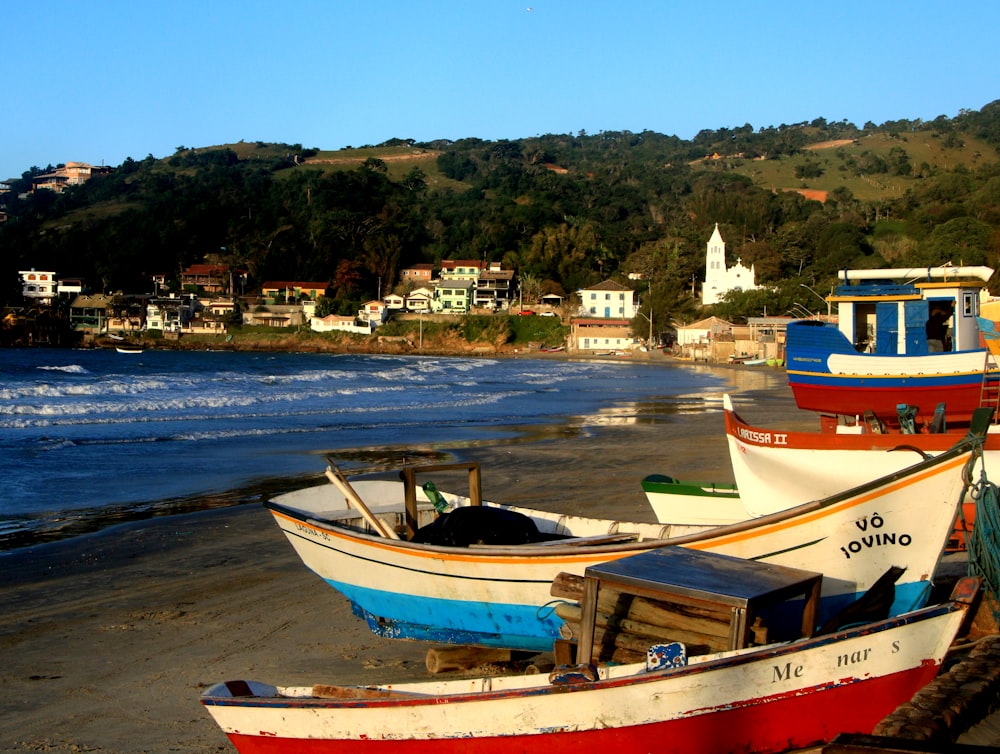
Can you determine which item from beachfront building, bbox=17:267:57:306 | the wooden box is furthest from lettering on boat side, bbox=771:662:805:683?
beachfront building, bbox=17:267:57:306

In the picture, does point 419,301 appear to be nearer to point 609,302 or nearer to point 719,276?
point 609,302

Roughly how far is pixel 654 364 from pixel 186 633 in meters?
70.4

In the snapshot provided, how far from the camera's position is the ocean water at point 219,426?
52.0 ft

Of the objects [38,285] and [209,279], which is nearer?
[38,285]

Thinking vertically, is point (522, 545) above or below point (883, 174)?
below

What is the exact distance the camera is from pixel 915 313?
67.3 ft

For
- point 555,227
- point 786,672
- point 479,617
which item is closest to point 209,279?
point 555,227

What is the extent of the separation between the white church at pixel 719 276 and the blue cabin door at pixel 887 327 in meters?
81.1

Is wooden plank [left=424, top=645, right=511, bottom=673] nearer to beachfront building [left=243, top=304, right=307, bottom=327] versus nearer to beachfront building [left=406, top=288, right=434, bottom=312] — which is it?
beachfront building [left=406, top=288, right=434, bottom=312]

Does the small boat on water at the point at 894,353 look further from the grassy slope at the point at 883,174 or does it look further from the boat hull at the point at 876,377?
the grassy slope at the point at 883,174

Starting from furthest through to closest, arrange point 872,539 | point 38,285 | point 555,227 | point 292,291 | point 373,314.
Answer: point 555,227
point 292,291
point 38,285
point 373,314
point 872,539

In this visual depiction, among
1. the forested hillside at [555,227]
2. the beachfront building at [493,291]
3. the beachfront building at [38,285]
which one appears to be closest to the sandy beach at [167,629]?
the forested hillside at [555,227]

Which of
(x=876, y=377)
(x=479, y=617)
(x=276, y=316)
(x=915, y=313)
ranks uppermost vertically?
(x=276, y=316)

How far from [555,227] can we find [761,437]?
5208 inches
